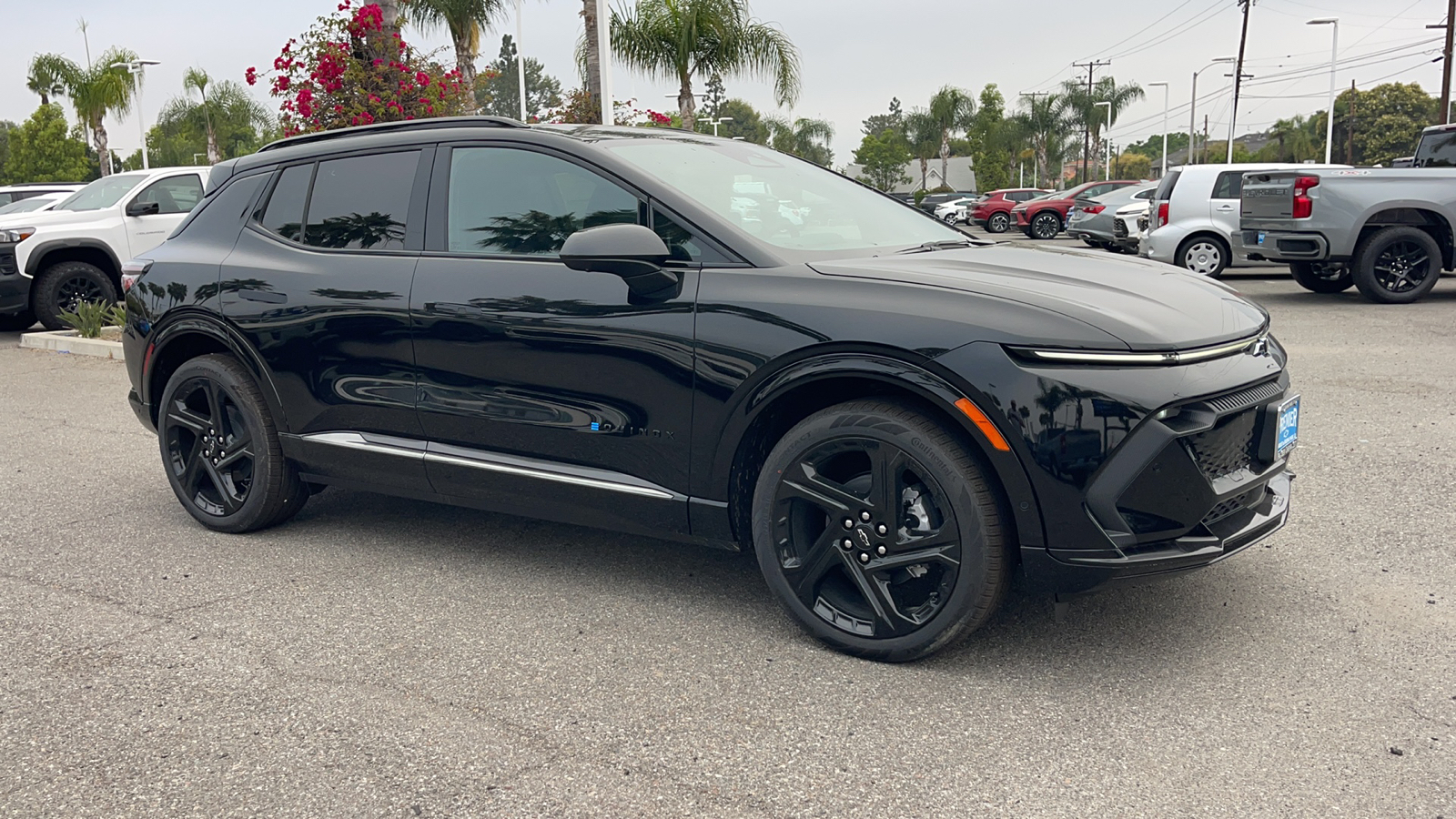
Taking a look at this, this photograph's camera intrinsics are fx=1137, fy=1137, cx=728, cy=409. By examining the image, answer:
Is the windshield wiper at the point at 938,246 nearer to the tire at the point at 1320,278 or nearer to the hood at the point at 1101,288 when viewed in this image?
the hood at the point at 1101,288

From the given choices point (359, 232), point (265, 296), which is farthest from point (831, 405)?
point (265, 296)

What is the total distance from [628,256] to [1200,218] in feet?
43.8

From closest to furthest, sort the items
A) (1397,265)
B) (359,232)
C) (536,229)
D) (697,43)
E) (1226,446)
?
(1226,446) < (536,229) < (359,232) < (1397,265) < (697,43)

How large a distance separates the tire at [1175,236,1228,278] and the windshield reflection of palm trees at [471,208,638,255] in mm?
12920

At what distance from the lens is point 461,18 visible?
26.8m

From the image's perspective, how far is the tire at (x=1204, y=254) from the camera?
1498cm

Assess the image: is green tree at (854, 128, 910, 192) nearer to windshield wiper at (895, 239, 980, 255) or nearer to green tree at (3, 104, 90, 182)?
green tree at (3, 104, 90, 182)

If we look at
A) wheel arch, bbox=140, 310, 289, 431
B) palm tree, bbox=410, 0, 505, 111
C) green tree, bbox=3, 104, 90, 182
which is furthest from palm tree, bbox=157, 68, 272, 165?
wheel arch, bbox=140, 310, 289, 431

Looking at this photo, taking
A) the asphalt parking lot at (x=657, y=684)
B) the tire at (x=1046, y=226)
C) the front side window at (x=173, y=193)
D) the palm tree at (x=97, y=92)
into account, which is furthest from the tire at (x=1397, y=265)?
the palm tree at (x=97, y=92)

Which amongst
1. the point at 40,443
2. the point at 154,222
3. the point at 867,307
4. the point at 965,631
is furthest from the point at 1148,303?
the point at 154,222

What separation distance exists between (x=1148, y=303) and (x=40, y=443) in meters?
6.57

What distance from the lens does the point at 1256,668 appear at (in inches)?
128

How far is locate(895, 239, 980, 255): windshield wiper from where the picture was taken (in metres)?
3.91

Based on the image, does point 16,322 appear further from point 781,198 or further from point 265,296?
point 781,198
